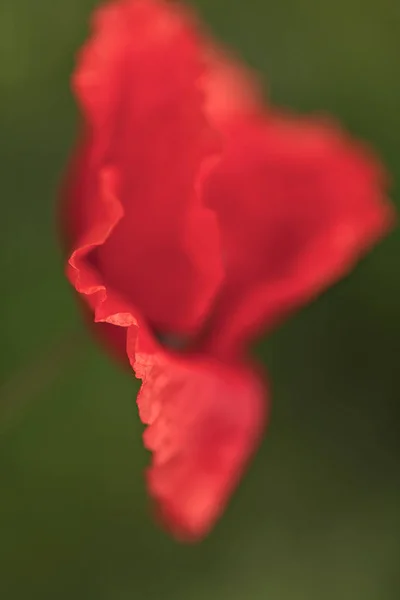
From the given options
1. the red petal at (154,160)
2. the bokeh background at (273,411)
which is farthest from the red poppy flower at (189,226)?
the bokeh background at (273,411)

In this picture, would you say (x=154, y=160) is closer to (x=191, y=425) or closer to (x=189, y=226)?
(x=189, y=226)

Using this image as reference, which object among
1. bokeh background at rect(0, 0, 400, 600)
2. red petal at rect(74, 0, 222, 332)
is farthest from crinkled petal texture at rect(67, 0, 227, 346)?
bokeh background at rect(0, 0, 400, 600)

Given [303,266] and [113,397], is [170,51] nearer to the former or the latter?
[303,266]

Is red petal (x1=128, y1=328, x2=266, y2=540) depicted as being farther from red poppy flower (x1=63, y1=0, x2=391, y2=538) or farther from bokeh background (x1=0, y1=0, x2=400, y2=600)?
bokeh background (x1=0, y1=0, x2=400, y2=600)

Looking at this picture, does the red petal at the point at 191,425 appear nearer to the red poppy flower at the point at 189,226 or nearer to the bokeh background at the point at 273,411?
the red poppy flower at the point at 189,226

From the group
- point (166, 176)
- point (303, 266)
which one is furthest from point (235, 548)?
point (166, 176)

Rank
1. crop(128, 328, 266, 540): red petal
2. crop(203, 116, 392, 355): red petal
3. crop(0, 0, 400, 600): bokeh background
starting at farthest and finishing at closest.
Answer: crop(0, 0, 400, 600): bokeh background → crop(203, 116, 392, 355): red petal → crop(128, 328, 266, 540): red petal

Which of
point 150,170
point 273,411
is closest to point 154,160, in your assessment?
point 150,170
